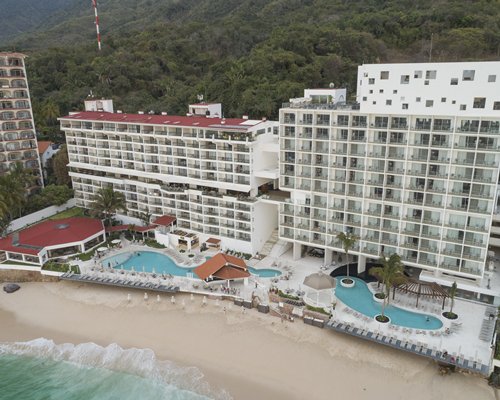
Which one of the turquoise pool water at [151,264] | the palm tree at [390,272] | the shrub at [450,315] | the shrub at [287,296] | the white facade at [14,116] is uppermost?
the white facade at [14,116]

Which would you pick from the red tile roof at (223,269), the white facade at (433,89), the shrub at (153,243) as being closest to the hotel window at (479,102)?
the white facade at (433,89)

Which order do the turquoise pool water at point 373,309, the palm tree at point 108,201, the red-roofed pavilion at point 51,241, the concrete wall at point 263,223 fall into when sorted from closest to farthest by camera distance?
the turquoise pool water at point 373,309 < the concrete wall at point 263,223 < the red-roofed pavilion at point 51,241 < the palm tree at point 108,201

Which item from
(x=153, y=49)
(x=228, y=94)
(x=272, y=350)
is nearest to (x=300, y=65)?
(x=228, y=94)

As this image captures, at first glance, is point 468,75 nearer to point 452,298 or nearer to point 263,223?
point 452,298

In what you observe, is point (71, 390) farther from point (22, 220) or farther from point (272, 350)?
point (22, 220)

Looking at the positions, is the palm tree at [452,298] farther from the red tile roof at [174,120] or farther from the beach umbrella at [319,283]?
the red tile roof at [174,120]

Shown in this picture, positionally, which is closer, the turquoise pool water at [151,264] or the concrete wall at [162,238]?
the turquoise pool water at [151,264]

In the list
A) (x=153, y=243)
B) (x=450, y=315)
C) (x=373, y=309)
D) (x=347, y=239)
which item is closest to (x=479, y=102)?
(x=347, y=239)
